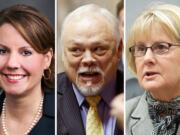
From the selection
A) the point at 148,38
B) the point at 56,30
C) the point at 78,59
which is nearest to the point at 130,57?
the point at 148,38

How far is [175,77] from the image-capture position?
1.86m

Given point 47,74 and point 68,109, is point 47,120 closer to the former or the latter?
point 68,109

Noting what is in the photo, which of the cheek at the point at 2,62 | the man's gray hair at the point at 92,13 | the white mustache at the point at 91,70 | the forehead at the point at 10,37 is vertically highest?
the man's gray hair at the point at 92,13

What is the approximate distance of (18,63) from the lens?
1.94 m

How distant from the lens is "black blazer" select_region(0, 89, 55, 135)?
1965 millimetres

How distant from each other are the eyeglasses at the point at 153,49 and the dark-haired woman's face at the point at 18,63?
1.33ft

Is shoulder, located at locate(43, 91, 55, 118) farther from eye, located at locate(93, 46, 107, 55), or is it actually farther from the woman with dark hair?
eye, located at locate(93, 46, 107, 55)

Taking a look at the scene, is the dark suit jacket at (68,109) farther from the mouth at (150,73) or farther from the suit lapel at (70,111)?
the mouth at (150,73)

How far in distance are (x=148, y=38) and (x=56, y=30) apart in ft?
1.44

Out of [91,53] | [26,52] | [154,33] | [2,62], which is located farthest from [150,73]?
[2,62]

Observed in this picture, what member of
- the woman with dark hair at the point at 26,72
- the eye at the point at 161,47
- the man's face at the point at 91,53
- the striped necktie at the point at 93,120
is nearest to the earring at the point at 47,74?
the woman with dark hair at the point at 26,72

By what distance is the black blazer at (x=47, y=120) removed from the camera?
6.45 feet

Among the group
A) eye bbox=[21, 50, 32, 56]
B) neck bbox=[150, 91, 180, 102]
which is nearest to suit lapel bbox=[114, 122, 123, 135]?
neck bbox=[150, 91, 180, 102]

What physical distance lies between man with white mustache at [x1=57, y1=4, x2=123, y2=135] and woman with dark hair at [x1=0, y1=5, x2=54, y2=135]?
70 mm
